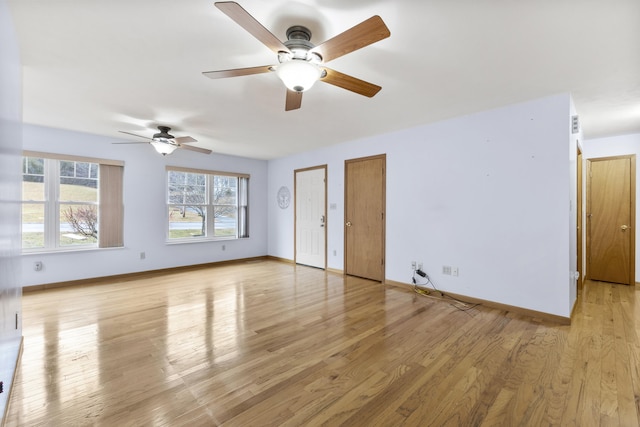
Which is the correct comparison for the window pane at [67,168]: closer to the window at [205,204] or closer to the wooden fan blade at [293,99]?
the window at [205,204]

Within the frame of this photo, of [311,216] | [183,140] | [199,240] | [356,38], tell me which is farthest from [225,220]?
[356,38]

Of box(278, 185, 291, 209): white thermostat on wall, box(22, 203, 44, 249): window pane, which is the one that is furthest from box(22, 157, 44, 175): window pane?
box(278, 185, 291, 209): white thermostat on wall

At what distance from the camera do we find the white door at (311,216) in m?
5.68

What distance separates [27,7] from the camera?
1.74 metres

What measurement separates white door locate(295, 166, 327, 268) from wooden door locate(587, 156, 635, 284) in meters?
4.62

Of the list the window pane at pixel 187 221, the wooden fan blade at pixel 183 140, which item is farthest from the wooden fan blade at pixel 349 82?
the window pane at pixel 187 221

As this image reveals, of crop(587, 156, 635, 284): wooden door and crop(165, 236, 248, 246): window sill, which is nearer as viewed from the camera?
crop(587, 156, 635, 284): wooden door

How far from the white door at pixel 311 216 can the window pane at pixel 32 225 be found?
4.25 metres

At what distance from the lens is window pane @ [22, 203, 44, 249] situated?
13.6 feet

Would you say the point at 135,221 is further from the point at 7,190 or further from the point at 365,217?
the point at 365,217

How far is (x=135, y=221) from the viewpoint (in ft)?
16.6

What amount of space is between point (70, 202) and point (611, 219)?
8793 millimetres

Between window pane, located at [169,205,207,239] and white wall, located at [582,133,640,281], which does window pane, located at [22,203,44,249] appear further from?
white wall, located at [582,133,640,281]

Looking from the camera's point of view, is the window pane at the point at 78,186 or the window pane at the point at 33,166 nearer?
the window pane at the point at 33,166
